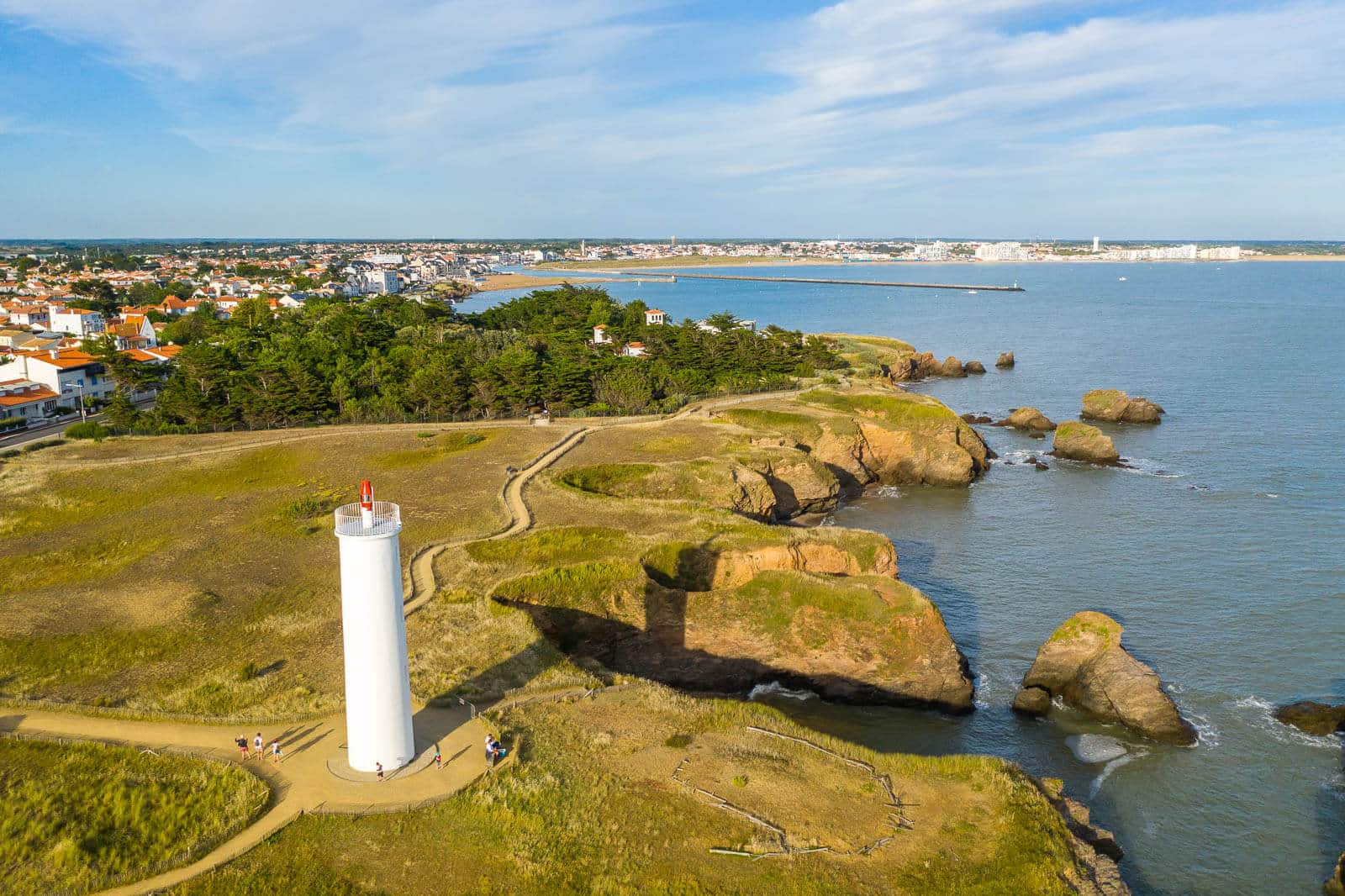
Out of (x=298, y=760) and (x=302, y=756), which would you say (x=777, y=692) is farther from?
(x=298, y=760)

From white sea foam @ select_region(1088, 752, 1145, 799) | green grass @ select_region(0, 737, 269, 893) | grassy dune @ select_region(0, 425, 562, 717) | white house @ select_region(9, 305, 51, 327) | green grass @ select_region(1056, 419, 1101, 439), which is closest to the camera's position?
green grass @ select_region(0, 737, 269, 893)

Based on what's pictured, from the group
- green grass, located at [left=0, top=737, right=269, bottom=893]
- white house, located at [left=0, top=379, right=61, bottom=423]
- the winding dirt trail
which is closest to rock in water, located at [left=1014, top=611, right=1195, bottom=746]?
the winding dirt trail

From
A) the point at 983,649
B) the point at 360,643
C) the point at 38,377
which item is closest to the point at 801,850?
the point at 360,643

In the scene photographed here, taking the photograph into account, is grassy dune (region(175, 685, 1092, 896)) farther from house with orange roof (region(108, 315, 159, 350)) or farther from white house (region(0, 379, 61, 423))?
house with orange roof (region(108, 315, 159, 350))

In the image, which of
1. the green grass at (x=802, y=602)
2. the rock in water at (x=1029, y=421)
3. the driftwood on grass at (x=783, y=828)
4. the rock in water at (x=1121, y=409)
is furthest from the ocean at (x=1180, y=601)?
the driftwood on grass at (x=783, y=828)

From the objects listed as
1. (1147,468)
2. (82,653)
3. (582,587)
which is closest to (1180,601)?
(1147,468)
